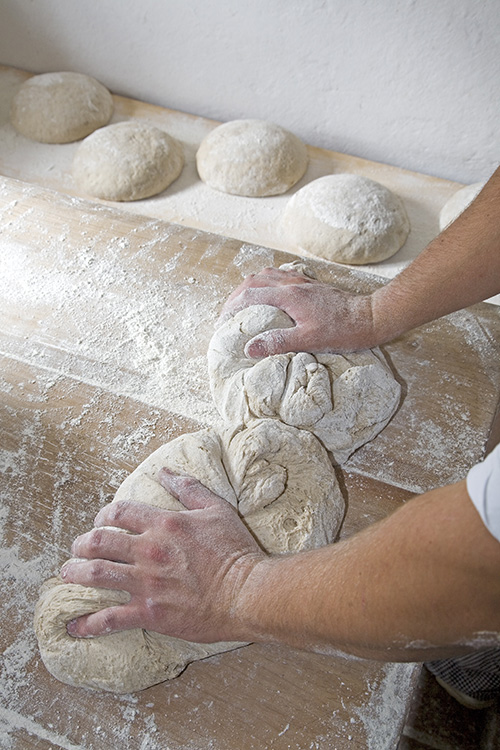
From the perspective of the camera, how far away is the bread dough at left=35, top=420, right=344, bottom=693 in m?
1.11

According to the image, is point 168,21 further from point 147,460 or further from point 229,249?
point 147,460

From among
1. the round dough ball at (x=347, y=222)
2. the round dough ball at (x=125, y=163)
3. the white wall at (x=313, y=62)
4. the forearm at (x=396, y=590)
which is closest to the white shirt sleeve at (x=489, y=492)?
the forearm at (x=396, y=590)

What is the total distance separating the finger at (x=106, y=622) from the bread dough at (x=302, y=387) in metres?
0.48

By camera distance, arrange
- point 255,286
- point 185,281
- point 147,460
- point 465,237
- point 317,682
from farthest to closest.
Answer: point 185,281 < point 255,286 < point 465,237 < point 147,460 < point 317,682

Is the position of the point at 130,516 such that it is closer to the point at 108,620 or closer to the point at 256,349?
the point at 108,620

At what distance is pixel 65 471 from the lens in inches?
55.3

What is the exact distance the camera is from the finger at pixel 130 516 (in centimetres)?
113

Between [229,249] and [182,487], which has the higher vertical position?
[229,249]

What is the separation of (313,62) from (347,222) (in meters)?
0.95

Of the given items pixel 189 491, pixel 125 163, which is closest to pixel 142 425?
pixel 189 491

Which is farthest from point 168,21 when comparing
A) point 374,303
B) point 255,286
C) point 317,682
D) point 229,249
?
point 317,682

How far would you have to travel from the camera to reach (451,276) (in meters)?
1.46

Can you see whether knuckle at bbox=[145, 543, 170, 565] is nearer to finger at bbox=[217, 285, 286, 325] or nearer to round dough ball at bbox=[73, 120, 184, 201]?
finger at bbox=[217, 285, 286, 325]

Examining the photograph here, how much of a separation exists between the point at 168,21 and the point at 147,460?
239 centimetres
